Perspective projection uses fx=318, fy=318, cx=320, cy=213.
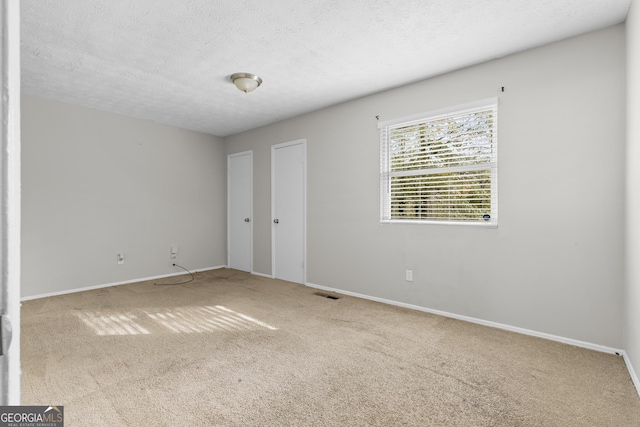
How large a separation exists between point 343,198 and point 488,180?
1750 millimetres

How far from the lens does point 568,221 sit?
2.64 metres

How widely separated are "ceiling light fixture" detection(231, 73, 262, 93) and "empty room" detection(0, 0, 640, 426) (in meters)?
0.02

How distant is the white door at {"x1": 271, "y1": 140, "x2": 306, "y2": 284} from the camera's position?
4.76 meters

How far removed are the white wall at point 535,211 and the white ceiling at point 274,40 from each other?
0.77ft

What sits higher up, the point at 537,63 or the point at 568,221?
the point at 537,63

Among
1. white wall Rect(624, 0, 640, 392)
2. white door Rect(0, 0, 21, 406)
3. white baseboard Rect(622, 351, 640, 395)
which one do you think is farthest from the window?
white door Rect(0, 0, 21, 406)

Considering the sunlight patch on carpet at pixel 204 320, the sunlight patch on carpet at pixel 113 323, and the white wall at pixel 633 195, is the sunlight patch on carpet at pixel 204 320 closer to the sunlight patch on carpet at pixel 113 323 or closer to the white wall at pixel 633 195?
the sunlight patch on carpet at pixel 113 323

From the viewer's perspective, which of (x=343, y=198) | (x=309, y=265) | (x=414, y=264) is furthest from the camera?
(x=309, y=265)

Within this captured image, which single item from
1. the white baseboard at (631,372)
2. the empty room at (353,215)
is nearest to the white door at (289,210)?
the empty room at (353,215)

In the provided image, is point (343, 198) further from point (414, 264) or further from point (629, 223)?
point (629, 223)

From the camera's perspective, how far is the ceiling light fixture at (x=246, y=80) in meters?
3.31

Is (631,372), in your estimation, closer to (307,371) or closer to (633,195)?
(633,195)

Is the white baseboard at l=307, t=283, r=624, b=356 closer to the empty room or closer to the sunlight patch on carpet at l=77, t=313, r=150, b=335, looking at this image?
the empty room

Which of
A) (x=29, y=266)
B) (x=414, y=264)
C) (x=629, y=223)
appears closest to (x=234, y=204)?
(x=29, y=266)
